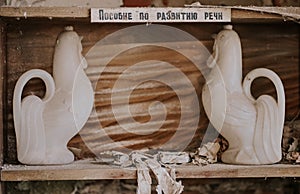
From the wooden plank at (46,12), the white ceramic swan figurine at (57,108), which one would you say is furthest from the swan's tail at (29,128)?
the wooden plank at (46,12)

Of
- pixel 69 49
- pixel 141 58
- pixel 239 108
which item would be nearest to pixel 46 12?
pixel 69 49

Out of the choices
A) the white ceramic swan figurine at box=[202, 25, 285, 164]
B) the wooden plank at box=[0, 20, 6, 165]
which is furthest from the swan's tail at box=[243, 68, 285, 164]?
the wooden plank at box=[0, 20, 6, 165]

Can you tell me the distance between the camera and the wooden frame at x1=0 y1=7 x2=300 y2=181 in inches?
35.1

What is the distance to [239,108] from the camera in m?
0.95

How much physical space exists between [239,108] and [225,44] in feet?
0.34

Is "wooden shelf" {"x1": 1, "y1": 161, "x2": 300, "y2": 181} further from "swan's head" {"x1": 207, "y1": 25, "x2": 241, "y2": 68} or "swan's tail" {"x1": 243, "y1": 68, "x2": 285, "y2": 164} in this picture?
"swan's head" {"x1": 207, "y1": 25, "x2": 241, "y2": 68}

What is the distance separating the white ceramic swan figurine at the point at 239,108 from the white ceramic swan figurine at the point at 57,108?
7.9 inches

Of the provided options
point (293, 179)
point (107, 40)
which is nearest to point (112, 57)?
point (107, 40)

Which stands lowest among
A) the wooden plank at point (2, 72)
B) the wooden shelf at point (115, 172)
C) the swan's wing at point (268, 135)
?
the wooden shelf at point (115, 172)

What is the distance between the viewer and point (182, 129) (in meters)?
1.03

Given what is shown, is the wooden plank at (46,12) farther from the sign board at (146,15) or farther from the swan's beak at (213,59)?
the swan's beak at (213,59)

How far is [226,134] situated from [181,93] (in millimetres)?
115

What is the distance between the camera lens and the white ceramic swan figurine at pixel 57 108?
92 centimetres

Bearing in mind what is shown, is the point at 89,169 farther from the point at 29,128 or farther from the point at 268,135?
the point at 268,135
